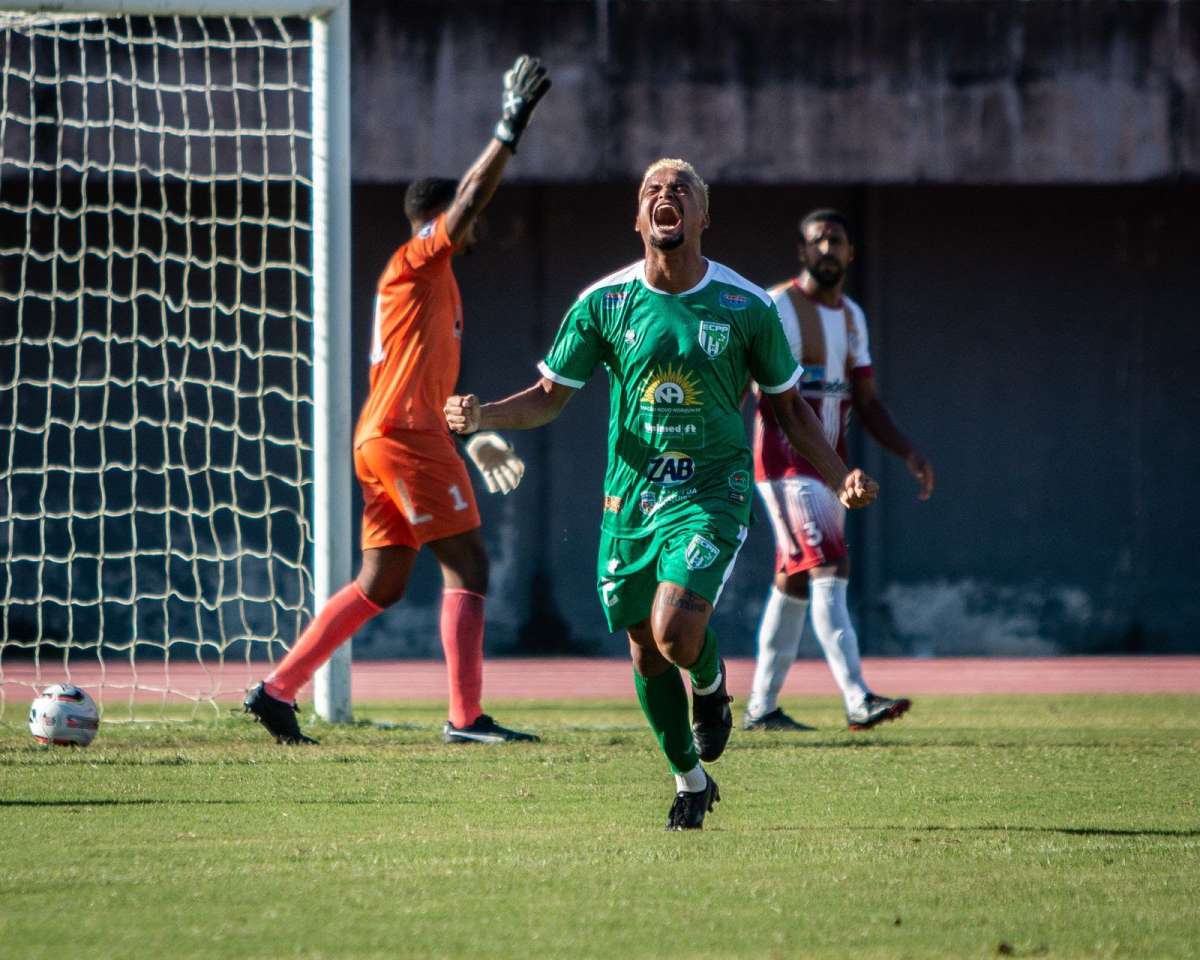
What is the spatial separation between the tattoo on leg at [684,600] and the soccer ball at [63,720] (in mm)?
3520

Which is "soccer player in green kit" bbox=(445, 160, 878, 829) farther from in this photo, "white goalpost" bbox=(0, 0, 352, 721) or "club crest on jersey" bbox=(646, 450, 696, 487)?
"white goalpost" bbox=(0, 0, 352, 721)

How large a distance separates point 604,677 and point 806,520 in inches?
188

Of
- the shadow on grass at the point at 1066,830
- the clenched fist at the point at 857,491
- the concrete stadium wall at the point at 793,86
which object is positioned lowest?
the shadow on grass at the point at 1066,830

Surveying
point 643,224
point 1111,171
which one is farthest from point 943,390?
point 643,224

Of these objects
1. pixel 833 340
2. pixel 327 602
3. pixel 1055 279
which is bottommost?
pixel 327 602

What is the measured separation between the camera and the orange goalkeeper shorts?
8578 mm

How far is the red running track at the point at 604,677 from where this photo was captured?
12.4m

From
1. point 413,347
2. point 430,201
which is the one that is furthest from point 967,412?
point 413,347

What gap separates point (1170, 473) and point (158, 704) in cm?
903

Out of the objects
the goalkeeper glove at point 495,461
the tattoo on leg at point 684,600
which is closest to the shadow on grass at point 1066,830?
the tattoo on leg at point 684,600

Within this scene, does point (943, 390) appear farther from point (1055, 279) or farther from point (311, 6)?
point (311, 6)

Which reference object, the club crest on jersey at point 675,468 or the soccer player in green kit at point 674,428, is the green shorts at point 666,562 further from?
the club crest on jersey at point 675,468

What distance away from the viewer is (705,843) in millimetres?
5988

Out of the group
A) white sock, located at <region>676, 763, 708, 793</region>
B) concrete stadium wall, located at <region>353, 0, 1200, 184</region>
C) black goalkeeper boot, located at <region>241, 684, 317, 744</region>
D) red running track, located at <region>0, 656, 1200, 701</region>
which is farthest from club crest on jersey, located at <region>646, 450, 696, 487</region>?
concrete stadium wall, located at <region>353, 0, 1200, 184</region>
